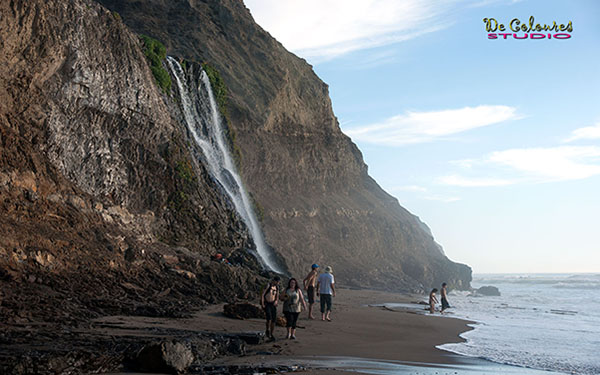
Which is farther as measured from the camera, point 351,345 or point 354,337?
point 354,337

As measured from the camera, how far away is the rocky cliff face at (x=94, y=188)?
1278cm

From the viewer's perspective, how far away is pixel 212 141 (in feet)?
103

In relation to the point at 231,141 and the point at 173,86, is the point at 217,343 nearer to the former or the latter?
the point at 173,86

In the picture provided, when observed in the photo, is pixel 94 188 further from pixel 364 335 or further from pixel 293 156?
pixel 293 156

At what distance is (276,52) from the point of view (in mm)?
48375

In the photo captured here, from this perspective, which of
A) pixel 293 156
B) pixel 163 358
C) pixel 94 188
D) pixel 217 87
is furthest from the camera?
pixel 293 156

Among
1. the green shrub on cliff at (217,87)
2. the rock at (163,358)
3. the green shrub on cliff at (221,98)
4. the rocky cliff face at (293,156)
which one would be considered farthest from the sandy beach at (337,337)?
the rocky cliff face at (293,156)

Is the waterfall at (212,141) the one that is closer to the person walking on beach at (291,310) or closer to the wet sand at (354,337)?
the wet sand at (354,337)

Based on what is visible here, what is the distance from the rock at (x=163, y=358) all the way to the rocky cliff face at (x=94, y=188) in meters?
3.19

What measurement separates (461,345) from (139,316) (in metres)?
7.10

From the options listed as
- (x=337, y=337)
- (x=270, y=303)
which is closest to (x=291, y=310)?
(x=270, y=303)

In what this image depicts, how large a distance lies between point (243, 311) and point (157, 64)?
57.2 ft

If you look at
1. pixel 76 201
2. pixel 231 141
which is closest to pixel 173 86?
pixel 231 141

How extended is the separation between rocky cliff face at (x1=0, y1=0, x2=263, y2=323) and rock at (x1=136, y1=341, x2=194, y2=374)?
319cm
